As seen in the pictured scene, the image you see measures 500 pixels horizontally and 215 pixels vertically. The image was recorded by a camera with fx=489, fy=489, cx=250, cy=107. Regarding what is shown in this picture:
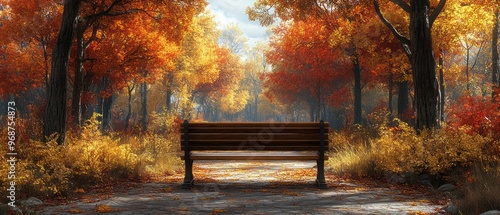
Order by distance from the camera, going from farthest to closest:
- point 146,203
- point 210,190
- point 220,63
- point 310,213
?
1. point 220,63
2. point 210,190
3. point 146,203
4. point 310,213

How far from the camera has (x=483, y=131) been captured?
10.6 metres

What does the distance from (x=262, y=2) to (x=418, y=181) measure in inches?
392

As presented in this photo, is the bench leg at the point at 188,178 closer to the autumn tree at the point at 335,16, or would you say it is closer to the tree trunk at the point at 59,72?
the tree trunk at the point at 59,72

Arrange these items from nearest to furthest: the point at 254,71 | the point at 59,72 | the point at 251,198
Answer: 1. the point at 251,198
2. the point at 59,72
3. the point at 254,71

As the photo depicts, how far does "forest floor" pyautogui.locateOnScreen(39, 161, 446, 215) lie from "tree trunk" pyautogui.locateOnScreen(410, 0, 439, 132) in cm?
248

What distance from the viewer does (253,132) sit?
8.61 metres

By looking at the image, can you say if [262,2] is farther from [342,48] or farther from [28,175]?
[28,175]

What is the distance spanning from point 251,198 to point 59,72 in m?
5.79

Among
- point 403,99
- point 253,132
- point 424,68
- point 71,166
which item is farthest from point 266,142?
point 403,99

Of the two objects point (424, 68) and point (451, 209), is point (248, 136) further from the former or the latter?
point (424, 68)

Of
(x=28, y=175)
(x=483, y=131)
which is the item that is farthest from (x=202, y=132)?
(x=483, y=131)

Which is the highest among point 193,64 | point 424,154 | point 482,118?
point 193,64

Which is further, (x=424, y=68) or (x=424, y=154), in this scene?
(x=424, y=68)

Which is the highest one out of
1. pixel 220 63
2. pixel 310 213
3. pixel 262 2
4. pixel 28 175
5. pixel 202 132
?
pixel 220 63
